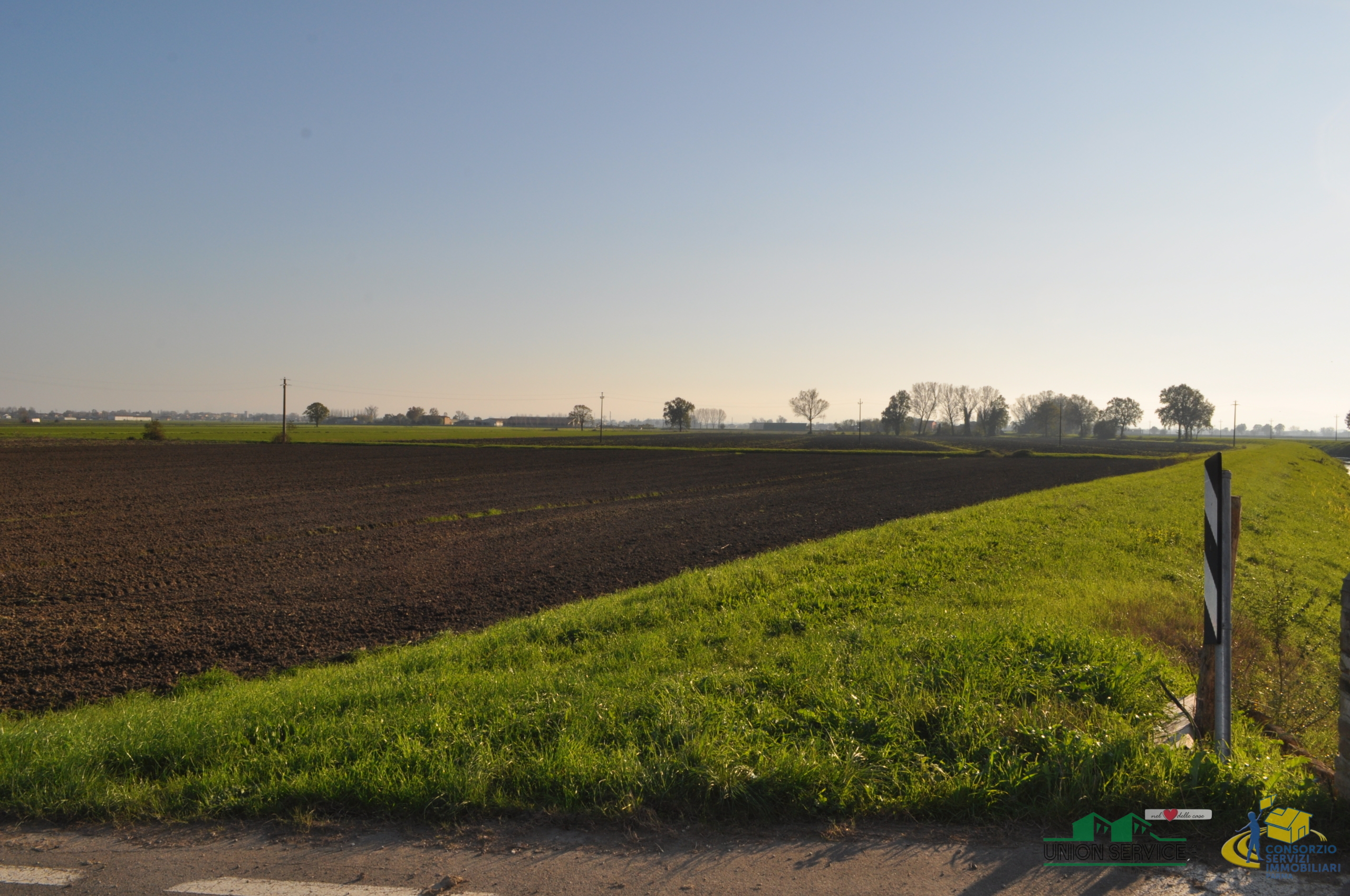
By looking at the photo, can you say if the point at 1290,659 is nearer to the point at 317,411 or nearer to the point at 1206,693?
the point at 1206,693

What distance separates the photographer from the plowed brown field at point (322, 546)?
355 inches

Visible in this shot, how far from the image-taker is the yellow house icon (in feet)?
12.3

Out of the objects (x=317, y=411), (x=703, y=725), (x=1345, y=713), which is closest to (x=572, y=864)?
(x=703, y=725)

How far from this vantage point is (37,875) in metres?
3.58

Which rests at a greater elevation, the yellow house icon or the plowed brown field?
the yellow house icon

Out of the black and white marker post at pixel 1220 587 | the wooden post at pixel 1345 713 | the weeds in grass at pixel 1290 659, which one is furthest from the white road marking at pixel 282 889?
the weeds in grass at pixel 1290 659

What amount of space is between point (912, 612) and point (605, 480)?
2934 cm

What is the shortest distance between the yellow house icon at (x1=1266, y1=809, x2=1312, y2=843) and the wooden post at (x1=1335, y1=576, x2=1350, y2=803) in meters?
0.35

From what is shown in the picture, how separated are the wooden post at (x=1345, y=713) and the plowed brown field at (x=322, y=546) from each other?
8943 mm

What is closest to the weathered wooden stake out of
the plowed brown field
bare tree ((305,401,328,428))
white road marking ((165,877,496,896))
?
white road marking ((165,877,496,896))

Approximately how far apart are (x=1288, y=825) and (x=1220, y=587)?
134 centimetres

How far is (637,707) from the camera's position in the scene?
543 centimetres

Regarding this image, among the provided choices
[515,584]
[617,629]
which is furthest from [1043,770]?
[515,584]

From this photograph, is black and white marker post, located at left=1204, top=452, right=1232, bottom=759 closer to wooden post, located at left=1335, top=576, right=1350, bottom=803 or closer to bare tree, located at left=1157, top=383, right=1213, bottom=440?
wooden post, located at left=1335, top=576, right=1350, bottom=803
